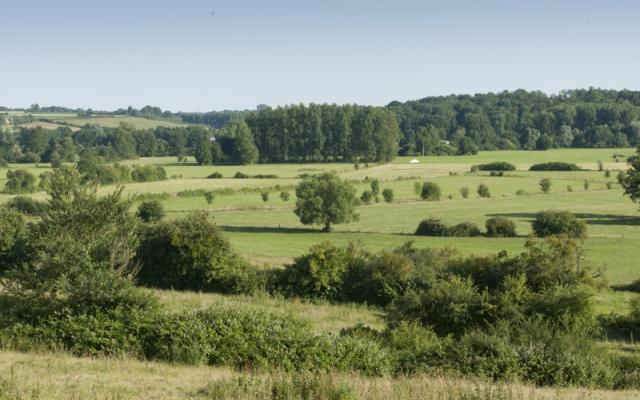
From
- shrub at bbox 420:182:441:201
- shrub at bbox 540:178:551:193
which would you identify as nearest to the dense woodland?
shrub at bbox 540:178:551:193

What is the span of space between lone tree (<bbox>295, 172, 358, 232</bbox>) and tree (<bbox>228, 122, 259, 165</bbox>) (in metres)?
82.3

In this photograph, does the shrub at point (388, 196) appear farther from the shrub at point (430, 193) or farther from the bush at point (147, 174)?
the bush at point (147, 174)

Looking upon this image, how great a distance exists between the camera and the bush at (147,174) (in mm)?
112625

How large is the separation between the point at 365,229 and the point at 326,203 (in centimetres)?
425

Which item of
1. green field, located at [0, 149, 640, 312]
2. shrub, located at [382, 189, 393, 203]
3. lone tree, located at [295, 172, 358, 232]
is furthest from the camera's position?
shrub, located at [382, 189, 393, 203]

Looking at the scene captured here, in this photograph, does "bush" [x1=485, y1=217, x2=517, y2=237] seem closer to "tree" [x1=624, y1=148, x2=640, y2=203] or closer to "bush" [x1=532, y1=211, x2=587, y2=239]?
"bush" [x1=532, y1=211, x2=587, y2=239]

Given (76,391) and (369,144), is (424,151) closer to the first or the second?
(369,144)

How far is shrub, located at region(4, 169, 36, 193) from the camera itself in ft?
306

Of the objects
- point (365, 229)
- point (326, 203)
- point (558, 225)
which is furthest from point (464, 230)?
point (326, 203)

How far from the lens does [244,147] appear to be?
5674 inches

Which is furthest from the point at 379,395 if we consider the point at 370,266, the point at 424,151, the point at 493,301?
the point at 424,151

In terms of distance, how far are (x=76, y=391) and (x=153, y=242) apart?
24084 millimetres

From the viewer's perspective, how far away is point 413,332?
18.0 m

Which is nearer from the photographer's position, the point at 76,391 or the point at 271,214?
the point at 76,391
